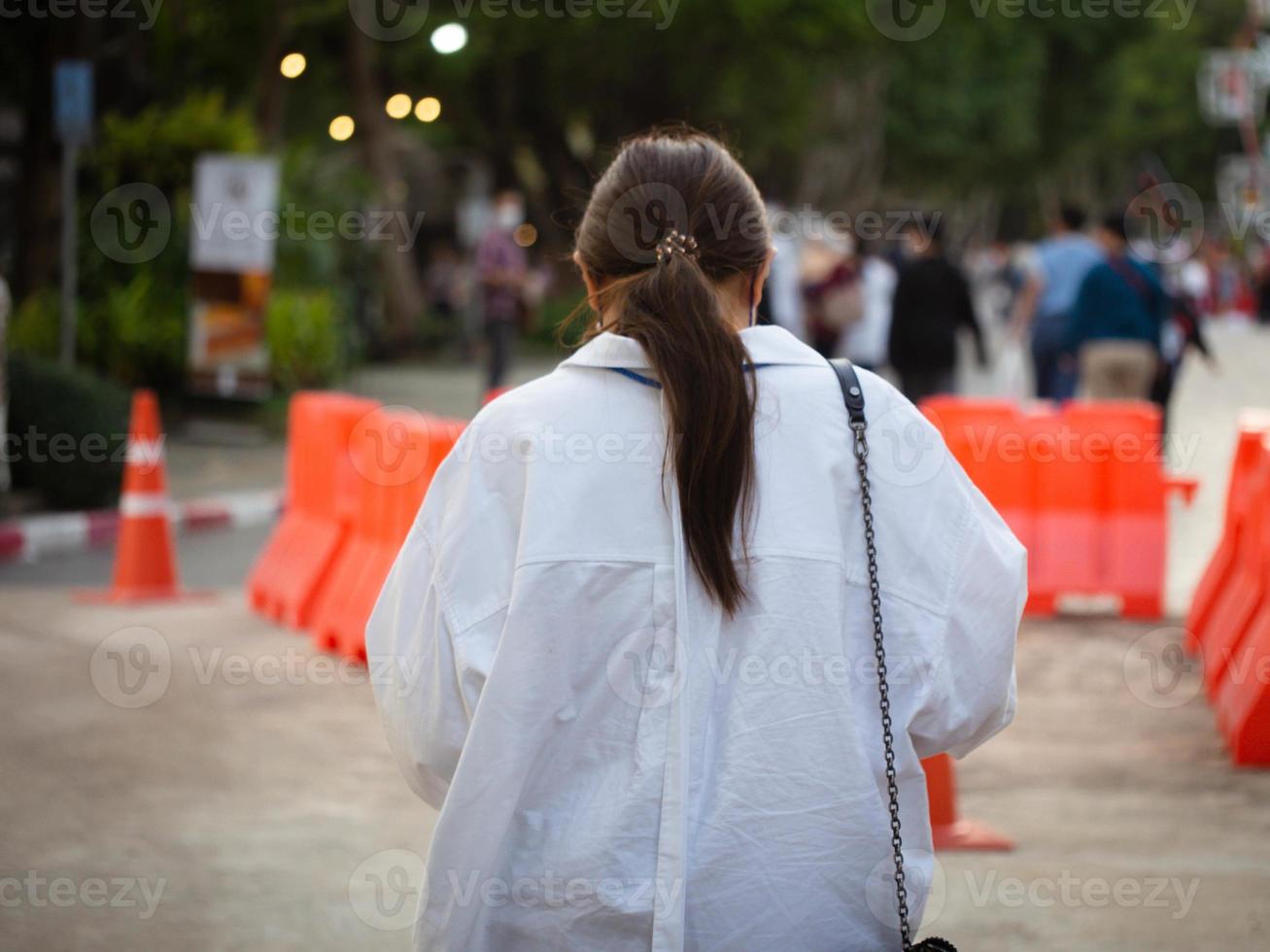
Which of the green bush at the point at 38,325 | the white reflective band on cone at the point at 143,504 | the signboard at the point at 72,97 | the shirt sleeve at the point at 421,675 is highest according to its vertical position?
the signboard at the point at 72,97

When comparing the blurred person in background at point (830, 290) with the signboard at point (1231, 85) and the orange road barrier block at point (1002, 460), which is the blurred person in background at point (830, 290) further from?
the signboard at point (1231, 85)

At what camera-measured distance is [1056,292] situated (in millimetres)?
13727

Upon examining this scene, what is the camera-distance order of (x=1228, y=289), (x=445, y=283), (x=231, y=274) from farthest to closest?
(x=1228, y=289)
(x=445, y=283)
(x=231, y=274)

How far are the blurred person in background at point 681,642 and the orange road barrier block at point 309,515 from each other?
5857 millimetres

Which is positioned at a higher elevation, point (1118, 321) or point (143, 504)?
point (1118, 321)

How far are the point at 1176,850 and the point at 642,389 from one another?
11.4ft

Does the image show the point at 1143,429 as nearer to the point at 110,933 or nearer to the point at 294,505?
the point at 294,505

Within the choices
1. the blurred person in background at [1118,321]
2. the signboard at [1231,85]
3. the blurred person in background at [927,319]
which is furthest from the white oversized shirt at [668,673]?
the signboard at [1231,85]

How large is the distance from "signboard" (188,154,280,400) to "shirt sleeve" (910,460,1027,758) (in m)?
14.1

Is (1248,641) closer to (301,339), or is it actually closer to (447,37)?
(447,37)

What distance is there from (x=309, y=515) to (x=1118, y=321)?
536 cm

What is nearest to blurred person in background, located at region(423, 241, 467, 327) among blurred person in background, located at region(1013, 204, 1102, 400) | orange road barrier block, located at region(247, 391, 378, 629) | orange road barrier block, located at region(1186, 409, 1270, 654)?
blurred person in background, located at region(1013, 204, 1102, 400)

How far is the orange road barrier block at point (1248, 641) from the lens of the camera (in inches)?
243

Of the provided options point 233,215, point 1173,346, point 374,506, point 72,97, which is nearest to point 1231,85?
point 233,215
